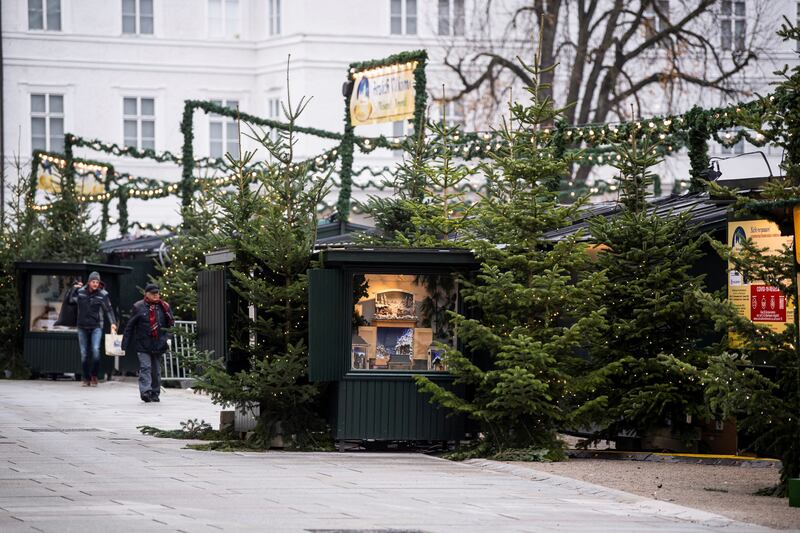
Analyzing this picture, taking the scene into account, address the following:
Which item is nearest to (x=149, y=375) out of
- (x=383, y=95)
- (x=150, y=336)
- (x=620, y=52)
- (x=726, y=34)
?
(x=150, y=336)

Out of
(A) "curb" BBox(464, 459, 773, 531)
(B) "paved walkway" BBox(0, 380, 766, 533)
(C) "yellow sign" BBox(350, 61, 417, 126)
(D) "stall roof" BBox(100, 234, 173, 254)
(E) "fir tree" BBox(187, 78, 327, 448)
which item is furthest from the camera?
(D) "stall roof" BBox(100, 234, 173, 254)

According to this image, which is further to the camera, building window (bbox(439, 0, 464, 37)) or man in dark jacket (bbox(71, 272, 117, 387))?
building window (bbox(439, 0, 464, 37))

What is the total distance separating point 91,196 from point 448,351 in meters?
24.0

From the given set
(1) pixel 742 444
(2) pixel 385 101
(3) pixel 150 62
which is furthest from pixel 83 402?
(3) pixel 150 62

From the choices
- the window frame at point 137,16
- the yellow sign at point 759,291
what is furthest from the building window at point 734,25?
the yellow sign at point 759,291

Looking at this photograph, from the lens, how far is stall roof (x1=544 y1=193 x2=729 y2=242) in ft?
55.2

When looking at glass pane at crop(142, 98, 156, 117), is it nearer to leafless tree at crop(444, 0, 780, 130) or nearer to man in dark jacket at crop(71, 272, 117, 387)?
leafless tree at crop(444, 0, 780, 130)

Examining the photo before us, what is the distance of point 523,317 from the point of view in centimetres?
1576

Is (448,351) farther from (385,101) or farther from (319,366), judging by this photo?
(385,101)

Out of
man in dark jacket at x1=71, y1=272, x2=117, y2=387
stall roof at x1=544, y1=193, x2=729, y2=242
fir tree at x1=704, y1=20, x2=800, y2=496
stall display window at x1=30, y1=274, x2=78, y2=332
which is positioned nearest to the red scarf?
man in dark jacket at x1=71, y1=272, x2=117, y2=387

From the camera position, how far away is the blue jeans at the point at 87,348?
26.3 metres

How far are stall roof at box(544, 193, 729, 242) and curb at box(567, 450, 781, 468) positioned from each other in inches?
98.3

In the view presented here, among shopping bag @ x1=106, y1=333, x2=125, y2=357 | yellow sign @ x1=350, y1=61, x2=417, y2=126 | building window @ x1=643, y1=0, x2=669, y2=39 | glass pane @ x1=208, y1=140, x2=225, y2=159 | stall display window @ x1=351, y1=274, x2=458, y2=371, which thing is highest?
building window @ x1=643, y1=0, x2=669, y2=39

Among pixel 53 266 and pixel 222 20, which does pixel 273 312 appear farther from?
pixel 222 20
